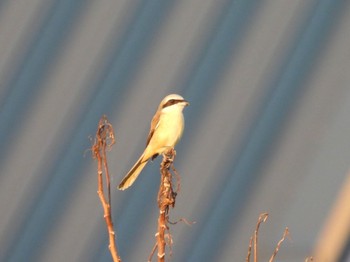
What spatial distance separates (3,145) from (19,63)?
15.5 inches

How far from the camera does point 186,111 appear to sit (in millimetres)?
4945

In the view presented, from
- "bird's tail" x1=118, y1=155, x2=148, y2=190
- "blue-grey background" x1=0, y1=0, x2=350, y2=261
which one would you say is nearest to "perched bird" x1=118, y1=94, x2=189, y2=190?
"bird's tail" x1=118, y1=155, x2=148, y2=190

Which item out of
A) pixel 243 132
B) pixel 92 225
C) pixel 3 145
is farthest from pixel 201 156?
pixel 3 145

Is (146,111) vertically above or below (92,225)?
above

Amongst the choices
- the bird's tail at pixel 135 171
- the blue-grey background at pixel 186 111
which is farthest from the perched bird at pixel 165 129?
the blue-grey background at pixel 186 111

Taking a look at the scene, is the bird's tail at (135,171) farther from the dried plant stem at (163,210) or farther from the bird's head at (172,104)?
the dried plant stem at (163,210)

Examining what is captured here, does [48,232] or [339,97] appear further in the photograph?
[339,97]

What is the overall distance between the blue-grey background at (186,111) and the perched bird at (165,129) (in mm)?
1080

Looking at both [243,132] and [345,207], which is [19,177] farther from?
[345,207]

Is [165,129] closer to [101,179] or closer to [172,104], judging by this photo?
[172,104]

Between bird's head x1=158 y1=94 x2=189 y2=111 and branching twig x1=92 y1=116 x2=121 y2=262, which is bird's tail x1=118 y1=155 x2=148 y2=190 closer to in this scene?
bird's head x1=158 y1=94 x2=189 y2=111

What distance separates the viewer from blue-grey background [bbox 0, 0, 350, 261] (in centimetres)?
480

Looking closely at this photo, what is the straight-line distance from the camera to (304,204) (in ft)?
15.9

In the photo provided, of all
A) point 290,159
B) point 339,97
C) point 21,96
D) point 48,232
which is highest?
point 339,97
